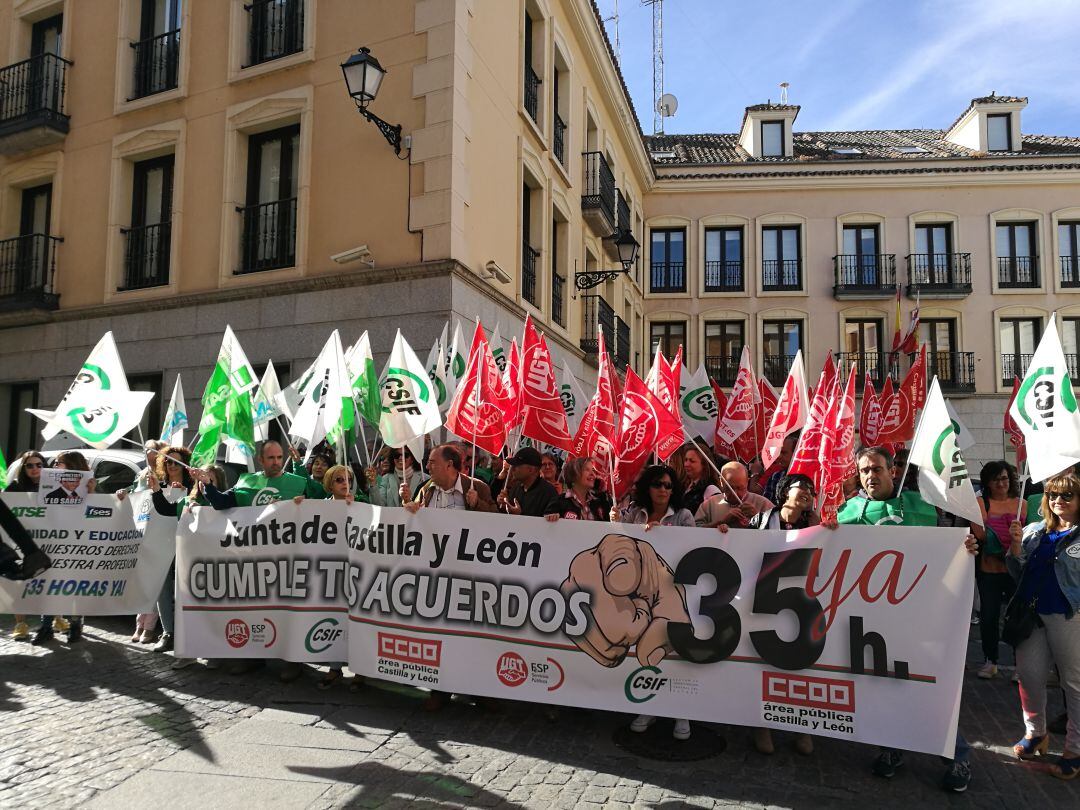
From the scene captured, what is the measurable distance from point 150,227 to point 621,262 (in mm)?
9450

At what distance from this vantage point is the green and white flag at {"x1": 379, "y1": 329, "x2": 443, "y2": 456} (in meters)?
5.75

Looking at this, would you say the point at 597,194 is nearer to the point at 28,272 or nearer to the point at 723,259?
the point at 723,259

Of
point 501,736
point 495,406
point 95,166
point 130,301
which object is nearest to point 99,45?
point 95,166

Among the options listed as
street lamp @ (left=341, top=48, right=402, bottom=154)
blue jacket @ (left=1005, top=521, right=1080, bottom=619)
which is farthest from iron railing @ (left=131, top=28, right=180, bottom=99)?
blue jacket @ (left=1005, top=521, right=1080, bottom=619)

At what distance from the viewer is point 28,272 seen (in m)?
13.7

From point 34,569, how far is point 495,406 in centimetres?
319

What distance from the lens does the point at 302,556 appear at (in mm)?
5309

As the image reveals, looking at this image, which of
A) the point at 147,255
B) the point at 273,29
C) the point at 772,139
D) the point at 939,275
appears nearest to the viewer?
the point at 273,29

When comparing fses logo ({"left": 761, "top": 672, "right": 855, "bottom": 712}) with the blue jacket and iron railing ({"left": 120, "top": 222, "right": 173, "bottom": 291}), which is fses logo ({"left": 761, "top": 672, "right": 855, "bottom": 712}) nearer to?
the blue jacket

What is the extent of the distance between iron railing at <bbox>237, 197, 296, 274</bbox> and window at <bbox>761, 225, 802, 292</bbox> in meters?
19.0

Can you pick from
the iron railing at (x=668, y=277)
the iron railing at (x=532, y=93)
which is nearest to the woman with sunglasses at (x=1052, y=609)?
the iron railing at (x=532, y=93)

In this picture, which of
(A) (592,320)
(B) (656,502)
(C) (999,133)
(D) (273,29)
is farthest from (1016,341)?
(B) (656,502)

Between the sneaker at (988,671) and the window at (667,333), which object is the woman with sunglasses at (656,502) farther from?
the window at (667,333)

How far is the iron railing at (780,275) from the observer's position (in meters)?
26.1
